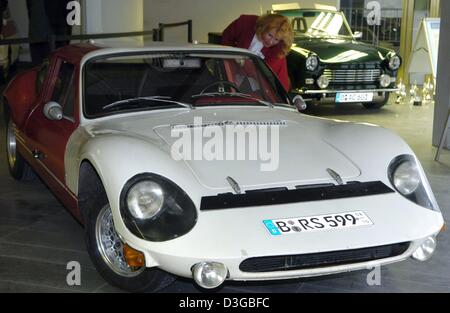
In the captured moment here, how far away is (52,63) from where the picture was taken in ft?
16.0

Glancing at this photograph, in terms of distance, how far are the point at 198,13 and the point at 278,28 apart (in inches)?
382


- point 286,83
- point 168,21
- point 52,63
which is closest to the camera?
point 52,63

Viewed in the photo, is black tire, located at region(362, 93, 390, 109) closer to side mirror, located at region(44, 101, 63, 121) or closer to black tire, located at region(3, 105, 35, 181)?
black tire, located at region(3, 105, 35, 181)

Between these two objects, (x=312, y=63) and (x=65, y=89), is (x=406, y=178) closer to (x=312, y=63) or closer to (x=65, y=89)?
(x=65, y=89)

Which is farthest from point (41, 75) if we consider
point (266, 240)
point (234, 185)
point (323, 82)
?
point (323, 82)

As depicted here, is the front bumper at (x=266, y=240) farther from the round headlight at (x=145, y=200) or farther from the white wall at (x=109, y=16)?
the white wall at (x=109, y=16)

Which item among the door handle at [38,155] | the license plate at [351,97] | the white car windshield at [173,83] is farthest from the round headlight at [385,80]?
the door handle at [38,155]

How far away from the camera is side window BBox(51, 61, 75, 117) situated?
4.30 metres

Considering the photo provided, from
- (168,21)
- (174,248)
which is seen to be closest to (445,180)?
(174,248)

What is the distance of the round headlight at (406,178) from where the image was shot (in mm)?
3402

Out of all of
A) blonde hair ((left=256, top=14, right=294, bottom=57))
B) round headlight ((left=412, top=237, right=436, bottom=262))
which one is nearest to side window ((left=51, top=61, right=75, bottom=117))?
blonde hair ((left=256, top=14, right=294, bottom=57))

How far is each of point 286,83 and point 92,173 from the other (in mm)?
2807

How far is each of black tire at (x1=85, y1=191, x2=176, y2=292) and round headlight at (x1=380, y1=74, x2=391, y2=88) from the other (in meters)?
7.00

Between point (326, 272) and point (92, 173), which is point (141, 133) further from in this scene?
point (326, 272)
